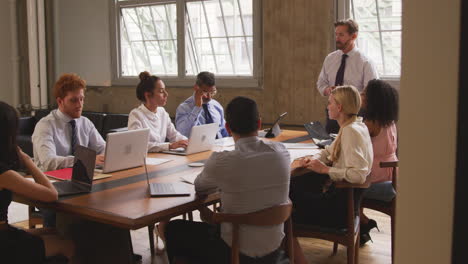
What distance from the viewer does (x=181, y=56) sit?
7.61 meters

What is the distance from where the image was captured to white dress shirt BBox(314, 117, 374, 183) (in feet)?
10.0

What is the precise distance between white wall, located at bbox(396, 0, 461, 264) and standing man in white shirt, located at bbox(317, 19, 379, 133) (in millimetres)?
4641

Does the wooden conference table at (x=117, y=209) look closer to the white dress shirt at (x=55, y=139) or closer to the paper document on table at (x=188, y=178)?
the paper document on table at (x=188, y=178)

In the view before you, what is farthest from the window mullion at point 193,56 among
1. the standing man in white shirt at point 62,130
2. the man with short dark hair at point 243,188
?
the man with short dark hair at point 243,188

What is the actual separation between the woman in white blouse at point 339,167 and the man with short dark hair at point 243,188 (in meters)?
0.62

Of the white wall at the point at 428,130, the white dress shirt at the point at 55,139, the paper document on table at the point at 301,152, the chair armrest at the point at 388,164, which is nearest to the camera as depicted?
the white wall at the point at 428,130

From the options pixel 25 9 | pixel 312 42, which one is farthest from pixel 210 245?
pixel 25 9

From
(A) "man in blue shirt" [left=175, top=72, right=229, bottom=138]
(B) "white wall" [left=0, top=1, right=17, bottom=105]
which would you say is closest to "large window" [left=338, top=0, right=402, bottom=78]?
(A) "man in blue shirt" [left=175, top=72, right=229, bottom=138]

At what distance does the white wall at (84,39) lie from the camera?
8367 millimetres

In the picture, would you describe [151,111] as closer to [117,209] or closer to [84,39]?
[117,209]

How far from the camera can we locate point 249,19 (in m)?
6.99

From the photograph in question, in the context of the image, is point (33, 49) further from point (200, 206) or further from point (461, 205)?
point (461, 205)

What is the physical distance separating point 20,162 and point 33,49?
684 centimetres

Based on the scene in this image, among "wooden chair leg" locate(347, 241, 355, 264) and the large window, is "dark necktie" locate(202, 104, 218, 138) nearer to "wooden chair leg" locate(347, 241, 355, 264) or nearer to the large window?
the large window
